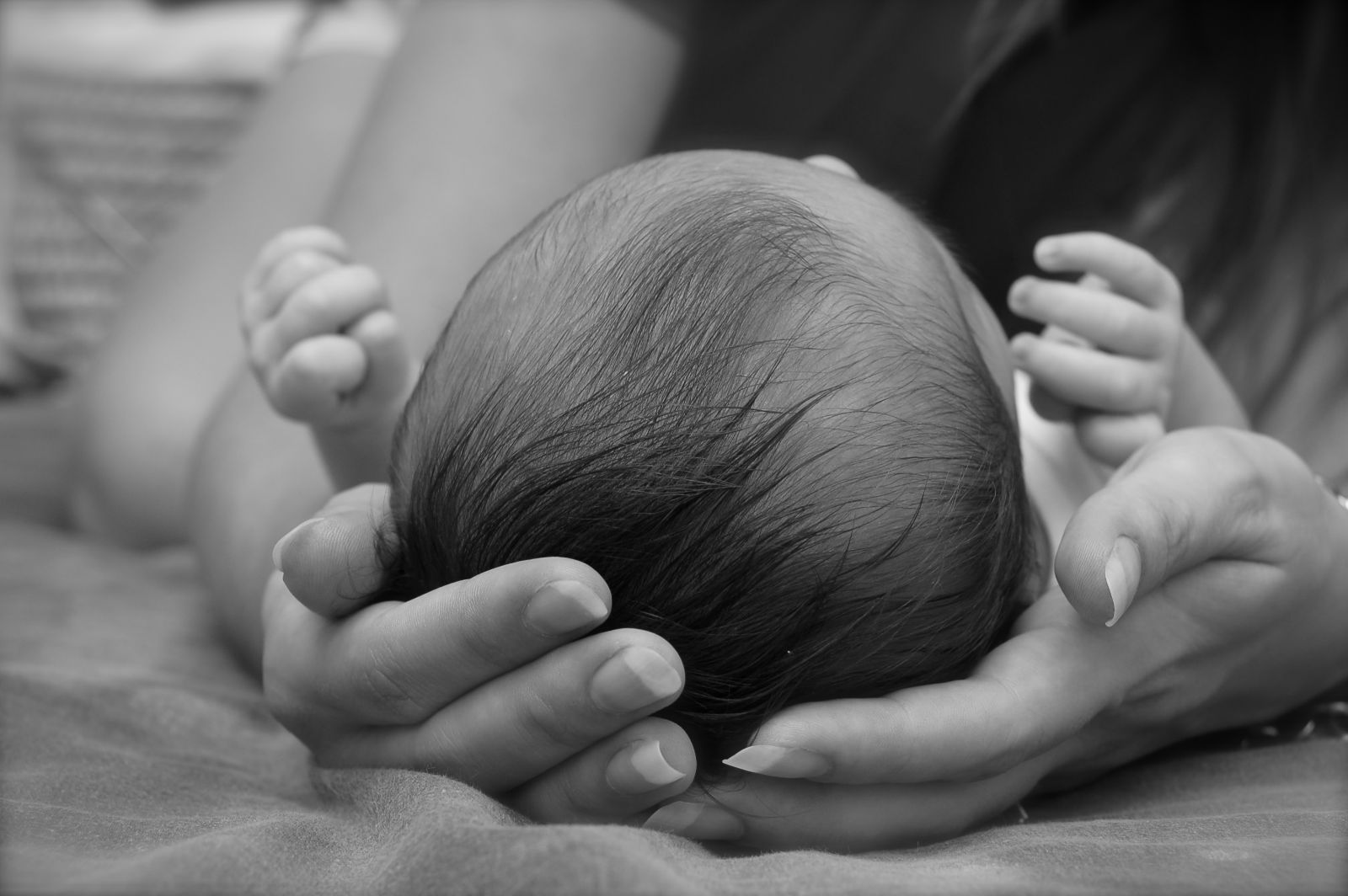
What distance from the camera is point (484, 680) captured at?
2.15ft

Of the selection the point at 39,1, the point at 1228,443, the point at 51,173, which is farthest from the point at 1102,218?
the point at 39,1

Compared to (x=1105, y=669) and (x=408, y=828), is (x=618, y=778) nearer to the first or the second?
(x=408, y=828)

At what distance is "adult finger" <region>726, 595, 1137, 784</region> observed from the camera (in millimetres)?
600

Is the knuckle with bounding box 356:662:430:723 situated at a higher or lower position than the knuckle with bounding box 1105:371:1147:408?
lower

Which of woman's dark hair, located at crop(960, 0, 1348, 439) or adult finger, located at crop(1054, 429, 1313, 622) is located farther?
woman's dark hair, located at crop(960, 0, 1348, 439)

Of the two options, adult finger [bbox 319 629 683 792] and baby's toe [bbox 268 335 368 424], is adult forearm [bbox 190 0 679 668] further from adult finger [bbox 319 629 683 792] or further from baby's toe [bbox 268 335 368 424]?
adult finger [bbox 319 629 683 792]

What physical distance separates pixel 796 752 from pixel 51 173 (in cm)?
205

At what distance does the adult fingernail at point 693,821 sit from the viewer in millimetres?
637

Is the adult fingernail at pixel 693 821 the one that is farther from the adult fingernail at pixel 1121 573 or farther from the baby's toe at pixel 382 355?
the baby's toe at pixel 382 355

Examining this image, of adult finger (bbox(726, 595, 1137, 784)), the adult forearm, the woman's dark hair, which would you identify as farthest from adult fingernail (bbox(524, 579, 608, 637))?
the woman's dark hair

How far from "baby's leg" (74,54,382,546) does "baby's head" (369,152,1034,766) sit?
36.4 inches

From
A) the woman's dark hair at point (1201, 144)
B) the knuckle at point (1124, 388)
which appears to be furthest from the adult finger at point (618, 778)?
the woman's dark hair at point (1201, 144)

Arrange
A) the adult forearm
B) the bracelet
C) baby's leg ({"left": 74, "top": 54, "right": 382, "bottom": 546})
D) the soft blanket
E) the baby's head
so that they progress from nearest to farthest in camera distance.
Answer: the soft blanket → the baby's head → the bracelet → the adult forearm → baby's leg ({"left": 74, "top": 54, "right": 382, "bottom": 546})

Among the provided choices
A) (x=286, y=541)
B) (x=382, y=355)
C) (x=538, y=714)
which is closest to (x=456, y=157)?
(x=382, y=355)
